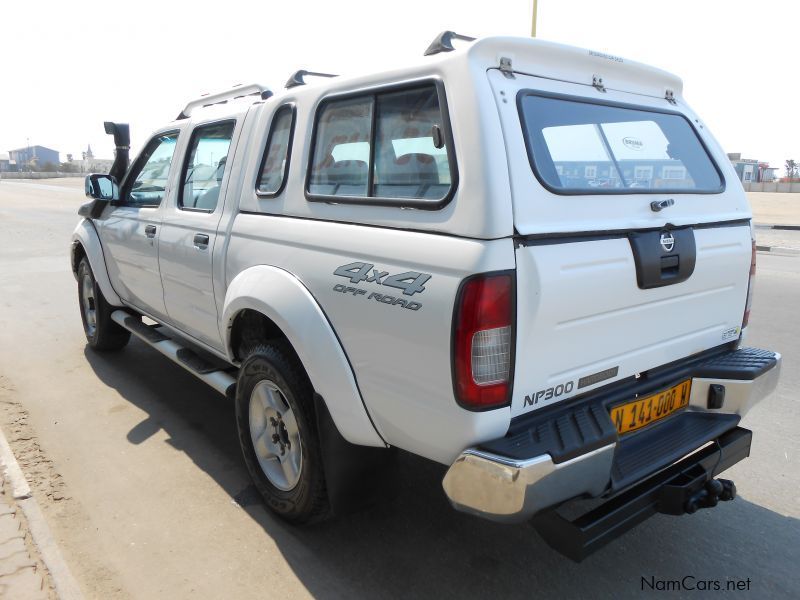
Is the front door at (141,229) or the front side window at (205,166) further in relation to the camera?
the front door at (141,229)

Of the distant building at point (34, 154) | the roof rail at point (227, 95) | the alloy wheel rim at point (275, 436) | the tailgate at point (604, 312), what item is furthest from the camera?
the distant building at point (34, 154)

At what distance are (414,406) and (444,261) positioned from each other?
0.52 metres

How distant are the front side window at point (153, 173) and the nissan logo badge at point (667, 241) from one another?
10.2ft

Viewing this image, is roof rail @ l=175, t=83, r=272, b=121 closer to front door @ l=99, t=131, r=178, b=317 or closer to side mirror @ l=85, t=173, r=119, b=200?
front door @ l=99, t=131, r=178, b=317

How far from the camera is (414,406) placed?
2234 millimetres

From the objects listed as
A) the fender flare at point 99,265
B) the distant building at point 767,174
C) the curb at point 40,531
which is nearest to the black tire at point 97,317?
the fender flare at point 99,265

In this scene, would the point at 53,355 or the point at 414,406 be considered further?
the point at 53,355

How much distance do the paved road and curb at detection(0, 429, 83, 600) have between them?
0.17 ft

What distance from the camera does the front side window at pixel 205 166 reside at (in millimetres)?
3607

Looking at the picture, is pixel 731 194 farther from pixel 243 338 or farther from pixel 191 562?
pixel 191 562

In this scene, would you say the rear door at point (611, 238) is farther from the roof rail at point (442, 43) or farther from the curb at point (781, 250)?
the curb at point (781, 250)

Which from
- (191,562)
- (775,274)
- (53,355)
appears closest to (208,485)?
(191,562)

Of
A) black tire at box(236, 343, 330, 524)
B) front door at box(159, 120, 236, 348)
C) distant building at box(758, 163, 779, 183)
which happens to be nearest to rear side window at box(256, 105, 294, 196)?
front door at box(159, 120, 236, 348)

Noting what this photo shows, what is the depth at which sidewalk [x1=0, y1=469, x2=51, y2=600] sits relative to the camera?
2541 mm
